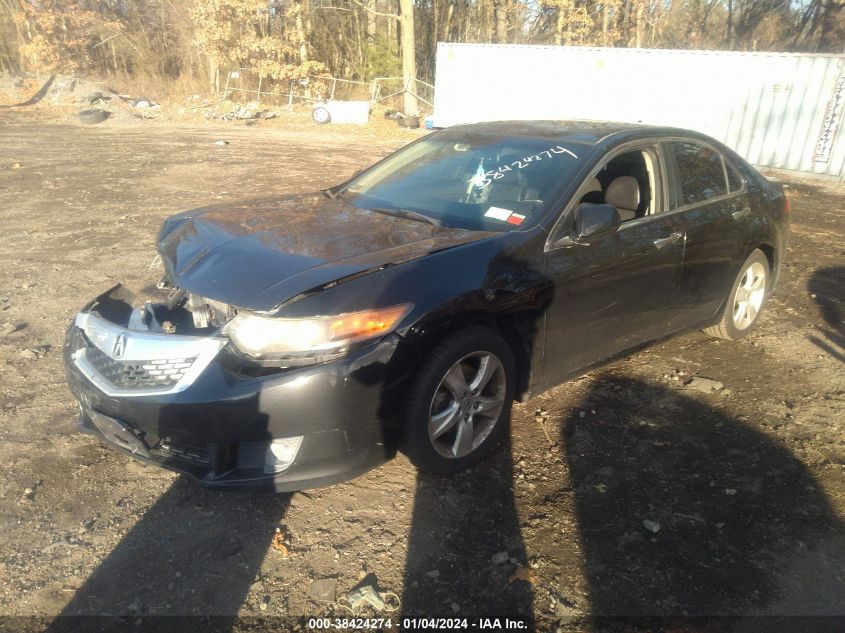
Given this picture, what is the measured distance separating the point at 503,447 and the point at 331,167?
1084 centimetres

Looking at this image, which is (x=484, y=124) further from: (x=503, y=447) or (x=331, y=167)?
(x=331, y=167)

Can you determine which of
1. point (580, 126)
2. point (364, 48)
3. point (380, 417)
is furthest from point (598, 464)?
point (364, 48)

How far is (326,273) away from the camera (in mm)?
2740

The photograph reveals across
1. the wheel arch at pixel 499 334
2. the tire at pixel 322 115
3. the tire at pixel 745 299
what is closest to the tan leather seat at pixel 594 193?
the wheel arch at pixel 499 334

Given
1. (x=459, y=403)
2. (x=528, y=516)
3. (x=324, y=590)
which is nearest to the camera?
(x=324, y=590)

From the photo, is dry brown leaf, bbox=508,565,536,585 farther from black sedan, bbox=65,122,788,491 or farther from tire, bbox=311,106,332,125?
tire, bbox=311,106,332,125

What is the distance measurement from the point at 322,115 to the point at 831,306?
2032 cm

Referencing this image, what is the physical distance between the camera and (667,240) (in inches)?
149

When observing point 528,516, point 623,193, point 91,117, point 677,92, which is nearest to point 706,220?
point 623,193

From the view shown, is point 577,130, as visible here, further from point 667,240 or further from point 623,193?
point 667,240

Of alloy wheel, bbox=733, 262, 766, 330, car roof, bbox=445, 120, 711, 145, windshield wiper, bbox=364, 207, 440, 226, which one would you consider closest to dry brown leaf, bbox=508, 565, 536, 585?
windshield wiper, bbox=364, 207, 440, 226

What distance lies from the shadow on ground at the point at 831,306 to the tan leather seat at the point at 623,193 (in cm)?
207

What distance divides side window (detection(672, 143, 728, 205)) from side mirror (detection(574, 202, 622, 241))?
962 mm

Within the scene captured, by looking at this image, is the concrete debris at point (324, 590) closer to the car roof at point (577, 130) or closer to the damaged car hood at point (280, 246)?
the damaged car hood at point (280, 246)
